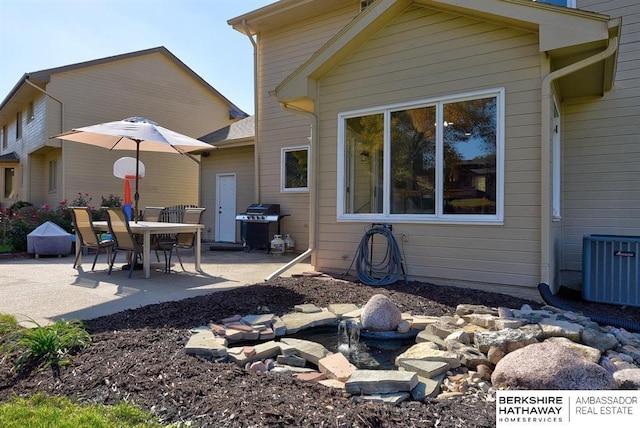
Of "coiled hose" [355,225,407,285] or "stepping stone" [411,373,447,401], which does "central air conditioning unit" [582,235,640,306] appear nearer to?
"coiled hose" [355,225,407,285]

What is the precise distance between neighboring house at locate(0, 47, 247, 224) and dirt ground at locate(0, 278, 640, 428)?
8.92m

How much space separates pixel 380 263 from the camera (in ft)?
18.1

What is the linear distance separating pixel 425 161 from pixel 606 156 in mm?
2844

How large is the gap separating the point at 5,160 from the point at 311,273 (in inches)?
661

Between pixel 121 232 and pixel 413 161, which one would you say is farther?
pixel 121 232

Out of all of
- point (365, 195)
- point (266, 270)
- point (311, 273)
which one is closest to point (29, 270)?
point (266, 270)

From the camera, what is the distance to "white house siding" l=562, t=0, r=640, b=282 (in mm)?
5641

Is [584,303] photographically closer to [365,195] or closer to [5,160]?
[365,195]

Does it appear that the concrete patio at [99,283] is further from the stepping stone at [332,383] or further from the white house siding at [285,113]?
the stepping stone at [332,383]

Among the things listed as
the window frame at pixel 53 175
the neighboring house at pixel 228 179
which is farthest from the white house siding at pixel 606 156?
the window frame at pixel 53 175

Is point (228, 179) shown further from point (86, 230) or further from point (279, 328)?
point (279, 328)

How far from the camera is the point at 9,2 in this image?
8000 mm

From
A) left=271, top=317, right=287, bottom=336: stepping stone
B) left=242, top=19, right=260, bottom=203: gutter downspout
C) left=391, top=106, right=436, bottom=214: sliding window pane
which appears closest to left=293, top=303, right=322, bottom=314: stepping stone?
left=271, top=317, right=287, bottom=336: stepping stone

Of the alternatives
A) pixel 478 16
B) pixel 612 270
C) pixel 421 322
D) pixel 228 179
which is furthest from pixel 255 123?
pixel 612 270
